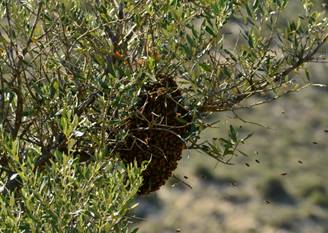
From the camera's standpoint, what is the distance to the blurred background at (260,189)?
1591 centimetres

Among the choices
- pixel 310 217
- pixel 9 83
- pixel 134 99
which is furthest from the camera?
pixel 310 217

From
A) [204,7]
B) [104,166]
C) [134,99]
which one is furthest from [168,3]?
[104,166]

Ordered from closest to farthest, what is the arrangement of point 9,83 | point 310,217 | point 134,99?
point 134,99, point 9,83, point 310,217

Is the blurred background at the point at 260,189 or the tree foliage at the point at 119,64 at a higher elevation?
the tree foliage at the point at 119,64

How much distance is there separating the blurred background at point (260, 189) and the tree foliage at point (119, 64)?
35.3ft

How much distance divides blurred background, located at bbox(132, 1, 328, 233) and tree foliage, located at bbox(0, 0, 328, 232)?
423 inches

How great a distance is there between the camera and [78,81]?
4199mm

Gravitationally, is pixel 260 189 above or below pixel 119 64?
below

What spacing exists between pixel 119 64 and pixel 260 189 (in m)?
12.7

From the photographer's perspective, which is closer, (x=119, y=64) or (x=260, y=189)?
(x=119, y=64)

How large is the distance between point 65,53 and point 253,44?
0.77m

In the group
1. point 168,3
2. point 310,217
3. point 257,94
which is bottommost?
point 310,217

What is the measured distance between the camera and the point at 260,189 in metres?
16.6

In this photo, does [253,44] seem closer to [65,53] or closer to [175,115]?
[175,115]
